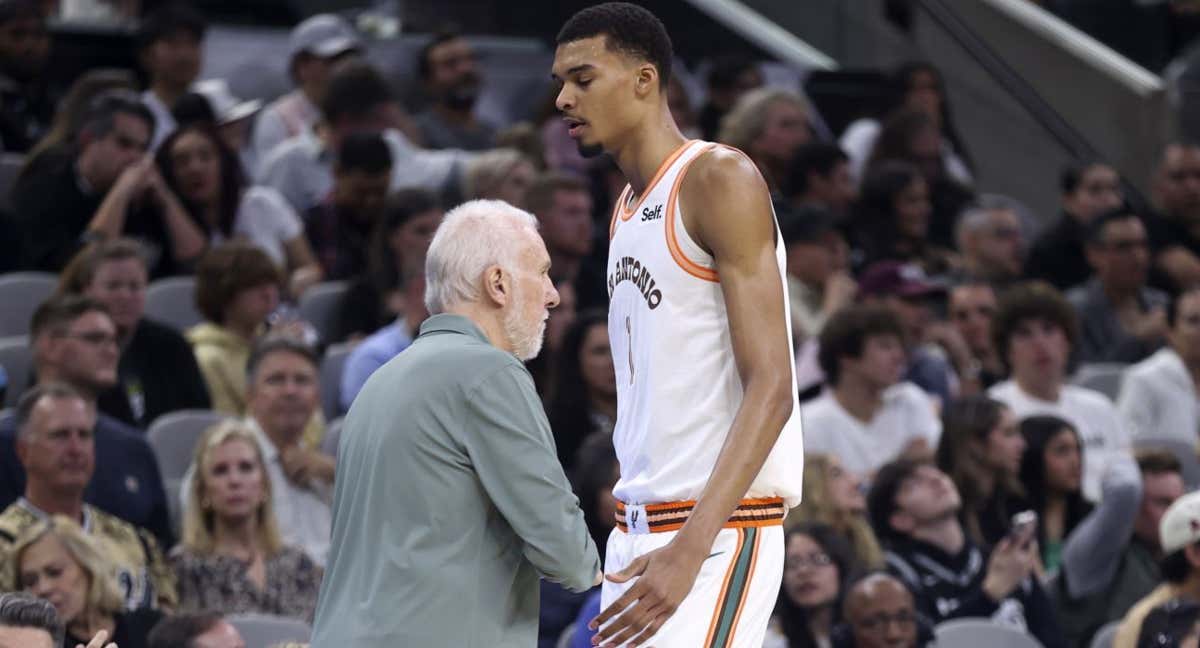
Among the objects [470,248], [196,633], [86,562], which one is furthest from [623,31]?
[86,562]

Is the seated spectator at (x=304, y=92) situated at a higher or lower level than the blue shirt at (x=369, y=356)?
higher

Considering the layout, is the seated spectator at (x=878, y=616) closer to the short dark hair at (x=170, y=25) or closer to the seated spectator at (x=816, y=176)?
the seated spectator at (x=816, y=176)

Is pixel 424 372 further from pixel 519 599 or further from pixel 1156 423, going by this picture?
pixel 1156 423

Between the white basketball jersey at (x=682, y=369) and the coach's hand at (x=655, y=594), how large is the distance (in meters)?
0.19

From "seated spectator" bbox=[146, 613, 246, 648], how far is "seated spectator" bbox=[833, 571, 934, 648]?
227 cm

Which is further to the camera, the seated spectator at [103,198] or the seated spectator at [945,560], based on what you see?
the seated spectator at [103,198]

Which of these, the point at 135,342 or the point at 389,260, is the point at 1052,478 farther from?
the point at 135,342

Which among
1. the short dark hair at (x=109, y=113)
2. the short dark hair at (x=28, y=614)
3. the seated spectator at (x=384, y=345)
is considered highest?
the short dark hair at (x=28, y=614)

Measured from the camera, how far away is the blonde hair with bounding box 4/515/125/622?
6.29 meters

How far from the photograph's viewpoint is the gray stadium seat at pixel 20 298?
8688 mm

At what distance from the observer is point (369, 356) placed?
8148 millimetres

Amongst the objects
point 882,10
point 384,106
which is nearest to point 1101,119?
point 882,10

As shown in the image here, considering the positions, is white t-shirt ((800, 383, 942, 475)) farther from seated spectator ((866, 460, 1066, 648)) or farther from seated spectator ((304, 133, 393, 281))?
seated spectator ((304, 133, 393, 281))

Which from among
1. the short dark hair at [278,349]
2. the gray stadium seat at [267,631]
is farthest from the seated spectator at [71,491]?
the short dark hair at [278,349]
